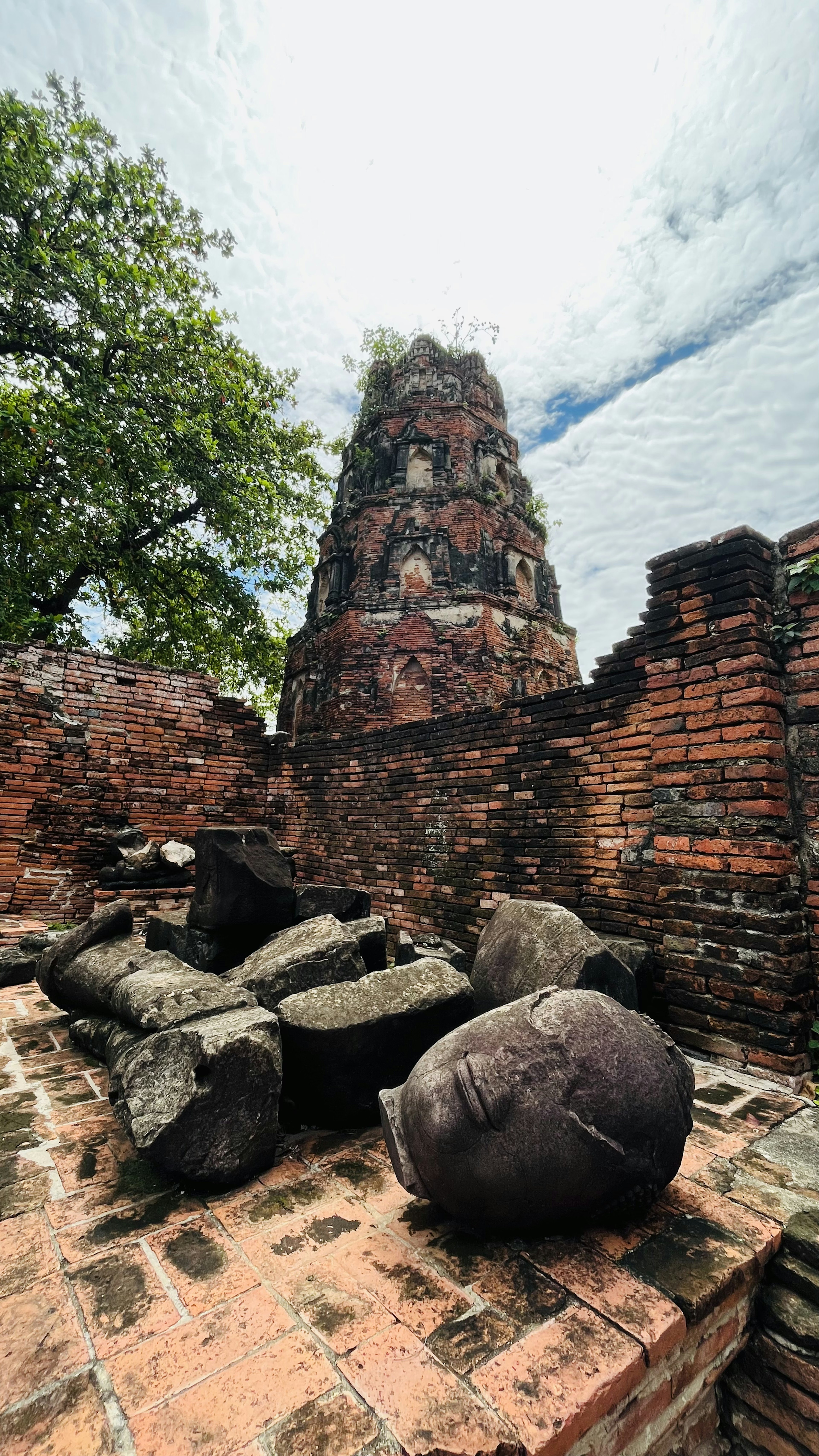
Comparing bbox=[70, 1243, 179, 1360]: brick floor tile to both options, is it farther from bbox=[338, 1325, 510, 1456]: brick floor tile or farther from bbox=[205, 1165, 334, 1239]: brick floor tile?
bbox=[338, 1325, 510, 1456]: brick floor tile

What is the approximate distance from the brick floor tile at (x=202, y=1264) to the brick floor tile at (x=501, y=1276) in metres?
0.59

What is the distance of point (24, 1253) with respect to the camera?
1808 mm

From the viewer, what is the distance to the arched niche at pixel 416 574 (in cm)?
1339

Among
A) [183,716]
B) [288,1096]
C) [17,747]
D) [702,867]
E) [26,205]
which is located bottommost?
[288,1096]

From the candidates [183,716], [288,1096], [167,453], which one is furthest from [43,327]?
[288,1096]

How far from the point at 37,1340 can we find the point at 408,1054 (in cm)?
158

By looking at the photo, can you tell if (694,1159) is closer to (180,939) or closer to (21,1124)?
(21,1124)

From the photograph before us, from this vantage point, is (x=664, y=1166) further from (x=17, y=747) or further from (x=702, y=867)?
(x=17, y=747)

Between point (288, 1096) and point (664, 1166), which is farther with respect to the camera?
point (288, 1096)

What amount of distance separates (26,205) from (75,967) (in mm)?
11591

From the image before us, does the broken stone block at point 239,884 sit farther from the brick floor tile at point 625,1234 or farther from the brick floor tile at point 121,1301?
the brick floor tile at point 625,1234

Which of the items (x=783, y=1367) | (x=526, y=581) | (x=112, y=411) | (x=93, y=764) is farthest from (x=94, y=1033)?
(x=526, y=581)

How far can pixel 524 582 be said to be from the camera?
14422 mm

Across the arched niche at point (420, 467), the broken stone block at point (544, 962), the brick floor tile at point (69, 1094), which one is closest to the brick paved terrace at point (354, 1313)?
the brick floor tile at point (69, 1094)
